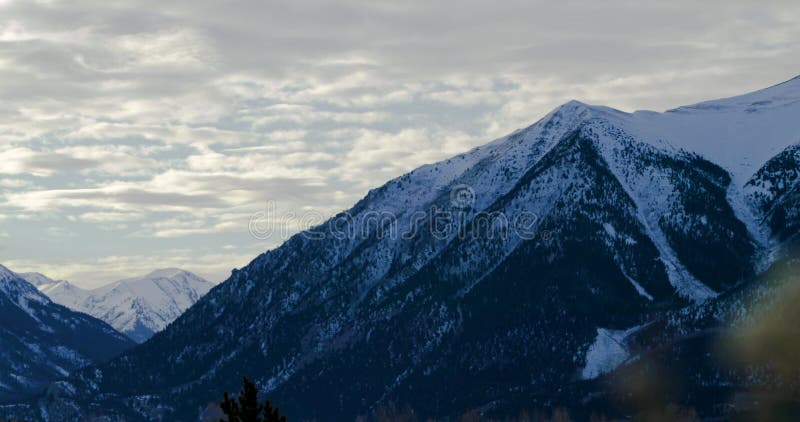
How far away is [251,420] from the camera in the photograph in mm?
111125

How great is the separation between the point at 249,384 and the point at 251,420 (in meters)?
Answer: 3.20

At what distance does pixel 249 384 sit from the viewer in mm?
112938
